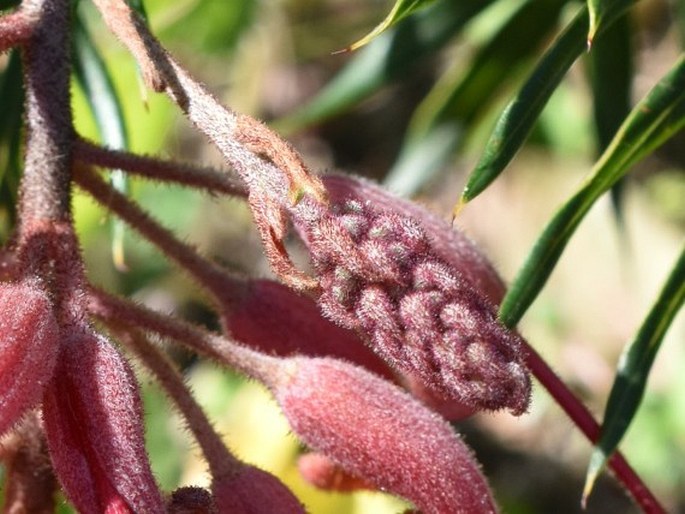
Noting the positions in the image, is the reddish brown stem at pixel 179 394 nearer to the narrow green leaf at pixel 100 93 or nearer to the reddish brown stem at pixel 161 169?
the reddish brown stem at pixel 161 169

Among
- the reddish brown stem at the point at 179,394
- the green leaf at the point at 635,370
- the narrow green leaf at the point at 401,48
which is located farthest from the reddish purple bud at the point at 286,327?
the narrow green leaf at the point at 401,48

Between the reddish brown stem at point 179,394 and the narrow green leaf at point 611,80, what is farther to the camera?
the narrow green leaf at point 611,80

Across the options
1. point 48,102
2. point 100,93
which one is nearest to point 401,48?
point 100,93

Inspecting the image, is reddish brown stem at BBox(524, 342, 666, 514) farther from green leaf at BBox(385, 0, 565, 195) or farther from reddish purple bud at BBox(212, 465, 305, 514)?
green leaf at BBox(385, 0, 565, 195)

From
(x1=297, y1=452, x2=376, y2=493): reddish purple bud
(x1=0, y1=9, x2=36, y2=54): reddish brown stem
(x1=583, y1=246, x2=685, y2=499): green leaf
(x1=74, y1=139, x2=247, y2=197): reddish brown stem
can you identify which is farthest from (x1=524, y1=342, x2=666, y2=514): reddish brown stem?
(x1=0, y1=9, x2=36, y2=54): reddish brown stem

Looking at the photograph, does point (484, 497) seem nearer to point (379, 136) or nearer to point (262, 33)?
point (262, 33)

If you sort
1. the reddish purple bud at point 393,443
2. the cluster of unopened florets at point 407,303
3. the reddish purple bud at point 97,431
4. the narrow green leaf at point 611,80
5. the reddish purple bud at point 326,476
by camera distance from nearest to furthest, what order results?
1. the cluster of unopened florets at point 407,303
2. the reddish purple bud at point 97,431
3. the reddish purple bud at point 393,443
4. the reddish purple bud at point 326,476
5. the narrow green leaf at point 611,80

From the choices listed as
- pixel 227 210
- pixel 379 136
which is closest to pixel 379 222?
pixel 227 210

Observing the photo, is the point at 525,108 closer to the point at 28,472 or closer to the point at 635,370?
the point at 635,370
